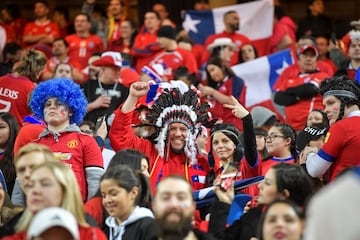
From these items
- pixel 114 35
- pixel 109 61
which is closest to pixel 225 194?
pixel 109 61

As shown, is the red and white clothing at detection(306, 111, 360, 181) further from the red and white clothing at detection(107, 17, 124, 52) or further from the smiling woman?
the red and white clothing at detection(107, 17, 124, 52)

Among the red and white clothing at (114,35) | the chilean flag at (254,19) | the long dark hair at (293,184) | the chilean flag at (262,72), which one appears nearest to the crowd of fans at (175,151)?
the long dark hair at (293,184)

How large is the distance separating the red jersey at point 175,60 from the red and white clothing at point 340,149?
5802mm

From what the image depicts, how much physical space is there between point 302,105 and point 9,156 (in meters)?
4.28

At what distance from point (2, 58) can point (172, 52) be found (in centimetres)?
274

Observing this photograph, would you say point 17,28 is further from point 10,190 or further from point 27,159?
point 27,159

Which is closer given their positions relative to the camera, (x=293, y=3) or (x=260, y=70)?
(x=260, y=70)

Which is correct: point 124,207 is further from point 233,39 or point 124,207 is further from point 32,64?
point 233,39

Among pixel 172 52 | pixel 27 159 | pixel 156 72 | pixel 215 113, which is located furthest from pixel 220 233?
pixel 172 52

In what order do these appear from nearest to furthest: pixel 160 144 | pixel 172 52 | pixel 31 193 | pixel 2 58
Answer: pixel 31 193, pixel 160 144, pixel 172 52, pixel 2 58

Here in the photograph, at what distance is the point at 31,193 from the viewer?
21.3 feet

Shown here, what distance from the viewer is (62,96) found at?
866 centimetres

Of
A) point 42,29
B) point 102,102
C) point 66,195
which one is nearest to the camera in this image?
point 66,195

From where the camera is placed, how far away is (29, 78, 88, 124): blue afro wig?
867cm
